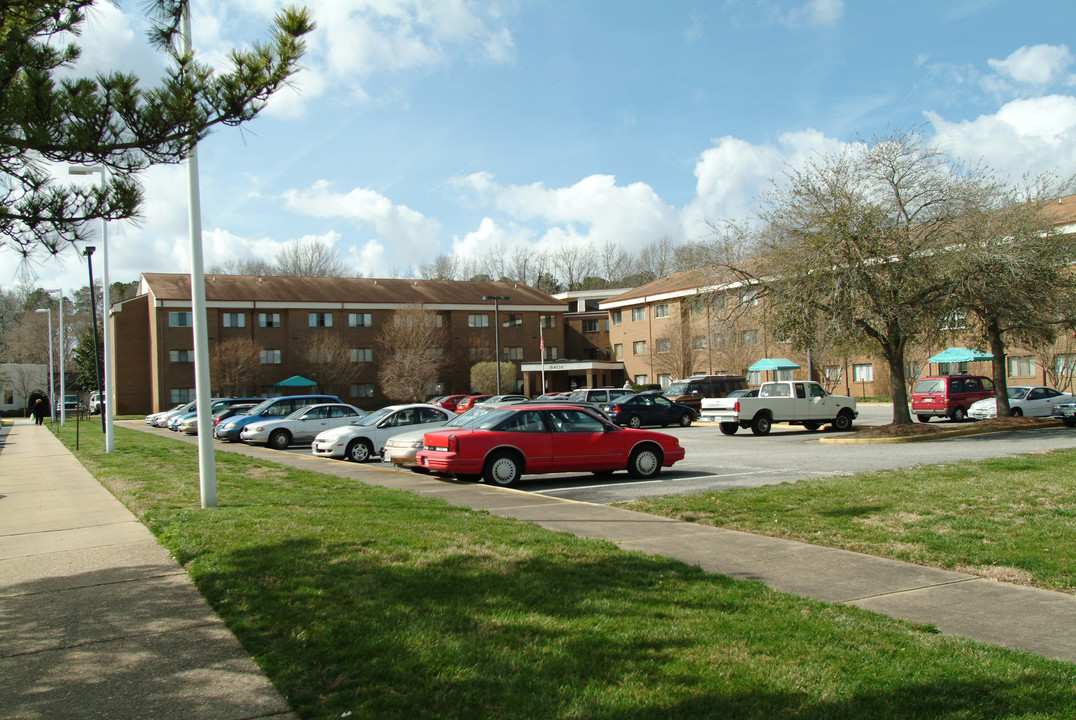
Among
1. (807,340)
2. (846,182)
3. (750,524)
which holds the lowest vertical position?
(750,524)

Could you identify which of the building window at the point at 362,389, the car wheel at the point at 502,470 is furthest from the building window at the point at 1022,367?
the building window at the point at 362,389

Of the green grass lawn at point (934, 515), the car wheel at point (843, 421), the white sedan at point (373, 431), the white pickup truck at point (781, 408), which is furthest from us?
the car wheel at point (843, 421)

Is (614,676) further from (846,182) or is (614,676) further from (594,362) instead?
(594,362)

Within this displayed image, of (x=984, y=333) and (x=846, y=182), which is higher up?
(x=846, y=182)

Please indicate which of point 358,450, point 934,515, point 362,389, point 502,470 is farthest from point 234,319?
point 934,515

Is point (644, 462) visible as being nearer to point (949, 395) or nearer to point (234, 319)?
point (949, 395)

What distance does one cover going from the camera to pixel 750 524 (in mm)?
9219

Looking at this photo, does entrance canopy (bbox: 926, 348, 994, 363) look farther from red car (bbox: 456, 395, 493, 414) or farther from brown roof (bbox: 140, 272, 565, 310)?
brown roof (bbox: 140, 272, 565, 310)

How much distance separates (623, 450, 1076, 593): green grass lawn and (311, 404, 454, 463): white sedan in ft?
34.9

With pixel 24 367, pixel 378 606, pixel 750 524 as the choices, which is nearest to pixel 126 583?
pixel 378 606

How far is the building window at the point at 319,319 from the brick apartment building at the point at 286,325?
8 centimetres

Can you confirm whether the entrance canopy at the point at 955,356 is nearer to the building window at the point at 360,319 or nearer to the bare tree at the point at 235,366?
the building window at the point at 360,319

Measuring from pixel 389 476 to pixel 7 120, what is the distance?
34.2ft

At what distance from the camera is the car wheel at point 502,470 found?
14086mm
